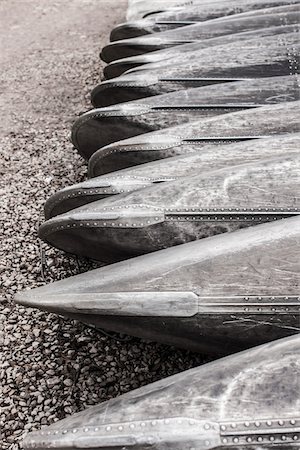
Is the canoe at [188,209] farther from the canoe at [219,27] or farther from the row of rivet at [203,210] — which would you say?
the canoe at [219,27]

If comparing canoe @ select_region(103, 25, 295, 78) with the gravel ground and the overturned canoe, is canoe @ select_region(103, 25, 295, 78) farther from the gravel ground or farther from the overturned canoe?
the overturned canoe

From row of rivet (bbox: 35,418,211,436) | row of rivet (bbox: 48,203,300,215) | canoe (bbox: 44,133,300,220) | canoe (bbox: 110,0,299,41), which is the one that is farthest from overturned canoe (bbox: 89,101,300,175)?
canoe (bbox: 110,0,299,41)

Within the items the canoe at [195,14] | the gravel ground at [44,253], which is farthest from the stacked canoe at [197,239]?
the canoe at [195,14]

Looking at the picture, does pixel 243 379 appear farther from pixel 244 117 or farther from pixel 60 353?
pixel 244 117

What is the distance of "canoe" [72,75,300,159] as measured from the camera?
3996 millimetres

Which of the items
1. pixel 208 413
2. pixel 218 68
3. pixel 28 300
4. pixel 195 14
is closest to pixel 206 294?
pixel 208 413

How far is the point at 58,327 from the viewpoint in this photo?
129 inches

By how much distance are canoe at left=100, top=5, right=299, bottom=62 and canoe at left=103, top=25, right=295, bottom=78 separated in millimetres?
176

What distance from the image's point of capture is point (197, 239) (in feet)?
9.74

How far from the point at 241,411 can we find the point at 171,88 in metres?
2.86

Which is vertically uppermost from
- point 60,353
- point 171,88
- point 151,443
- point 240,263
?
point 171,88

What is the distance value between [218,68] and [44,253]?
6.02 feet

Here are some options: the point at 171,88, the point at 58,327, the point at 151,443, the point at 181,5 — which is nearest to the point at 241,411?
the point at 151,443

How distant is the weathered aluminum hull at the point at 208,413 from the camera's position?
6.59 feet
